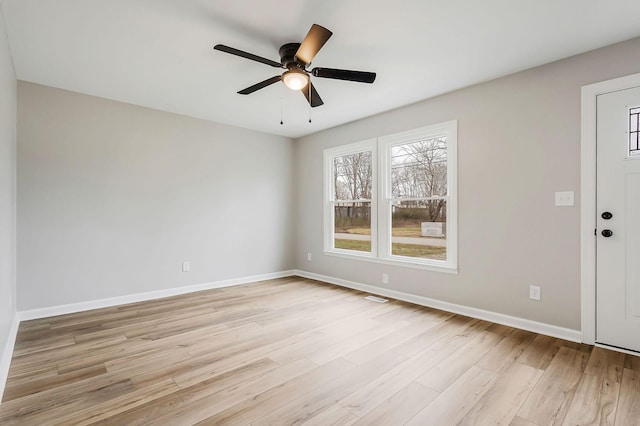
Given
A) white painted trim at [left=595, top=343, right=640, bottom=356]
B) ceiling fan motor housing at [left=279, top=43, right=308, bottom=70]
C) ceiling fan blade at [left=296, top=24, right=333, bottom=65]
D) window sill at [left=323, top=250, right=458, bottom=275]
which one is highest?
ceiling fan motor housing at [left=279, top=43, right=308, bottom=70]

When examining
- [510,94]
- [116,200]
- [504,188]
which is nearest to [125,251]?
[116,200]

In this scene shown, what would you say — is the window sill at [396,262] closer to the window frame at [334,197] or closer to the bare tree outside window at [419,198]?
the window frame at [334,197]

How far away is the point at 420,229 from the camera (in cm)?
402

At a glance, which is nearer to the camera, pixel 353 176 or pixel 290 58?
pixel 290 58

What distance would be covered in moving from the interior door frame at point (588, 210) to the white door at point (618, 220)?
0.03 meters

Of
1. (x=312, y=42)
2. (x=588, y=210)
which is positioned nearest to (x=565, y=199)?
(x=588, y=210)

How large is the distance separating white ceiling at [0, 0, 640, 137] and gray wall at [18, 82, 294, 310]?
0.56 meters

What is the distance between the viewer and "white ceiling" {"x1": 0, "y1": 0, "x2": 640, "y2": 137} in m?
2.13

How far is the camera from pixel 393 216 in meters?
4.29

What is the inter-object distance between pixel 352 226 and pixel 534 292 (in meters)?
2.56

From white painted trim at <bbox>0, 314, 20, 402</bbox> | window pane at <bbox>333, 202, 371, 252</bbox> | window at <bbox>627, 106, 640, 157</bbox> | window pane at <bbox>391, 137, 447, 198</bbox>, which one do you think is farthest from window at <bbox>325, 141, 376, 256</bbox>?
white painted trim at <bbox>0, 314, 20, 402</bbox>

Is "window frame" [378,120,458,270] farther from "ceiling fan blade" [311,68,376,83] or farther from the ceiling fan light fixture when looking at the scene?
the ceiling fan light fixture

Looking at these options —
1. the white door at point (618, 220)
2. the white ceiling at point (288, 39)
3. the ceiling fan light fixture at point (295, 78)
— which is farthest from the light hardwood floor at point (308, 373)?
the white ceiling at point (288, 39)

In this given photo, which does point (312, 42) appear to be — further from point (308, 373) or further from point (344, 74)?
point (308, 373)
